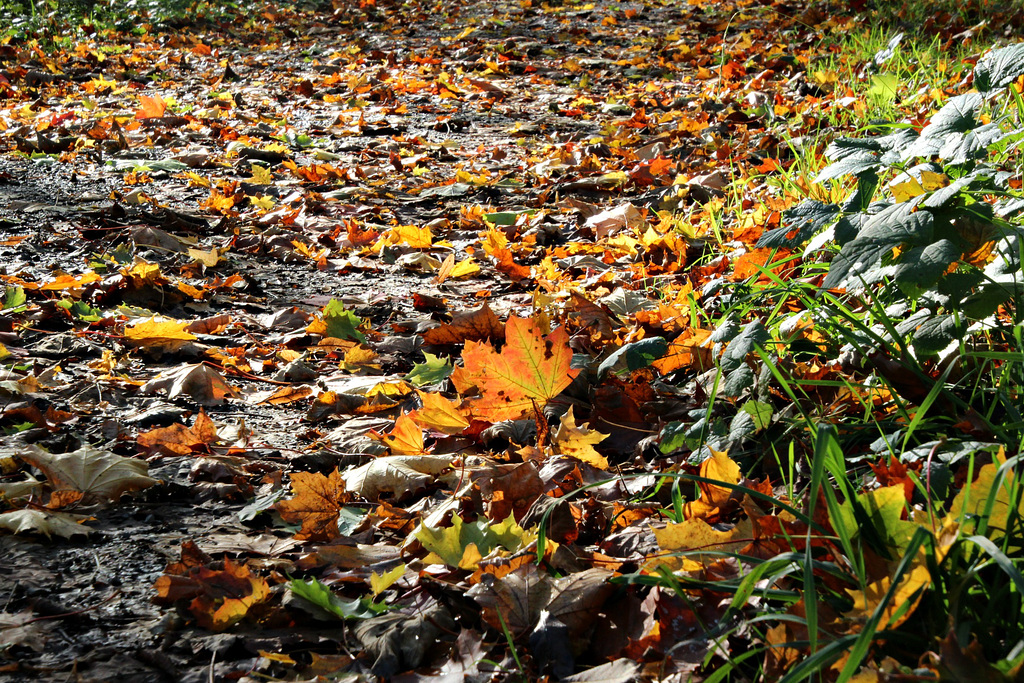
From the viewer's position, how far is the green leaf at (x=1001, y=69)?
1.46 metres

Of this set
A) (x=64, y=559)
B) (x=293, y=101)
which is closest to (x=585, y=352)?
(x=64, y=559)

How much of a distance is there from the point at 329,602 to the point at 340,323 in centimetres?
134

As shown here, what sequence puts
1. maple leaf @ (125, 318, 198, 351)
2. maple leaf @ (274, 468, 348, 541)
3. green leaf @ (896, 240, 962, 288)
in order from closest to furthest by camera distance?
1. green leaf @ (896, 240, 962, 288)
2. maple leaf @ (274, 468, 348, 541)
3. maple leaf @ (125, 318, 198, 351)

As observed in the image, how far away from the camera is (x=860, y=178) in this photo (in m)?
1.51

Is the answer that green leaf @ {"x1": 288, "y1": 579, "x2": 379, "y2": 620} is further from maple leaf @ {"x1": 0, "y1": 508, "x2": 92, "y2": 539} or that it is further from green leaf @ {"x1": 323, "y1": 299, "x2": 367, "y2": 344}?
green leaf @ {"x1": 323, "y1": 299, "x2": 367, "y2": 344}

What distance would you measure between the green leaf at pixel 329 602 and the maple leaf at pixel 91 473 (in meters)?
0.56

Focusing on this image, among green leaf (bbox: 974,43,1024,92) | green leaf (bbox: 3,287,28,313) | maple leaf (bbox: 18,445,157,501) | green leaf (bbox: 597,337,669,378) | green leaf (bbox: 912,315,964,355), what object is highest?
green leaf (bbox: 974,43,1024,92)

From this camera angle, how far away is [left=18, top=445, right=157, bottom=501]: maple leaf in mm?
1567

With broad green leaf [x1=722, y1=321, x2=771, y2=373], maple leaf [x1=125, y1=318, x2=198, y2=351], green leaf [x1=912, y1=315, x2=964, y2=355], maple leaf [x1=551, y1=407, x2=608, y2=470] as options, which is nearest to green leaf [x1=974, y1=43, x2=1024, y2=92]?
green leaf [x1=912, y1=315, x2=964, y2=355]

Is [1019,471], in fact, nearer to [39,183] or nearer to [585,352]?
[585,352]

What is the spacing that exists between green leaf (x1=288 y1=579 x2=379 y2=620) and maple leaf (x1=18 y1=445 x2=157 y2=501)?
0.56m

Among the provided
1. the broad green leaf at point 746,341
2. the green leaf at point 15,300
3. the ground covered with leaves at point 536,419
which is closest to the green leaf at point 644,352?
the ground covered with leaves at point 536,419

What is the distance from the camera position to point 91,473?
1.59 meters

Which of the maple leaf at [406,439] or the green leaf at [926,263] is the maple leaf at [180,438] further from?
the green leaf at [926,263]
